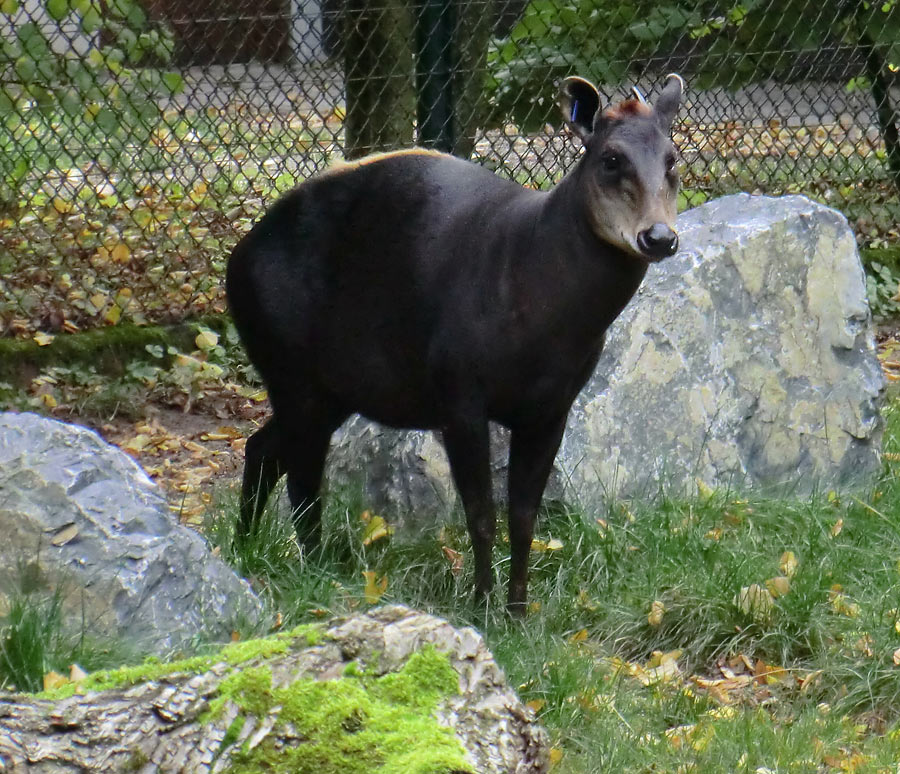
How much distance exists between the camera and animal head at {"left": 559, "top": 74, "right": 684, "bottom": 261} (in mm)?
4055

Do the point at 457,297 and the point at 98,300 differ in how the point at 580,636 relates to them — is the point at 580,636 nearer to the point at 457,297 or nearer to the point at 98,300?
the point at 457,297

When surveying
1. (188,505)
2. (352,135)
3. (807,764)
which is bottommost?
(188,505)

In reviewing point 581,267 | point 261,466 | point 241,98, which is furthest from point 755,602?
point 241,98

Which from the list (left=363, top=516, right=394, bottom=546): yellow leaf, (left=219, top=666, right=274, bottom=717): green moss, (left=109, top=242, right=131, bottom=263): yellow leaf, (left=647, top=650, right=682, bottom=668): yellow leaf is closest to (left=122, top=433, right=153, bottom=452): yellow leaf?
(left=109, top=242, right=131, bottom=263): yellow leaf

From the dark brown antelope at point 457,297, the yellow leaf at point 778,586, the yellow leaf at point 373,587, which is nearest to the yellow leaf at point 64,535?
the yellow leaf at point 373,587

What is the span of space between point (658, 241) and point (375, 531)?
70.2 inches

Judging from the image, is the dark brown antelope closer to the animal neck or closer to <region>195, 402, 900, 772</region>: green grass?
the animal neck

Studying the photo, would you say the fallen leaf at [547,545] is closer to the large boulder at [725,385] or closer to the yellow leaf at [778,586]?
the large boulder at [725,385]

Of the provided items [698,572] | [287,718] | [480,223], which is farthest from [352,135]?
[287,718]

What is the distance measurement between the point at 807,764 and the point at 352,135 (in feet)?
16.2

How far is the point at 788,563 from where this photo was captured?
190 inches

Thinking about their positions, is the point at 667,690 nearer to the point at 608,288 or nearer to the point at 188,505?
the point at 608,288

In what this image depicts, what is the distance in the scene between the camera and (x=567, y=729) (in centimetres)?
379

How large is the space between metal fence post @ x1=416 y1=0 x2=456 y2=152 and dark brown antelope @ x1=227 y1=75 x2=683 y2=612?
2.58 metres
